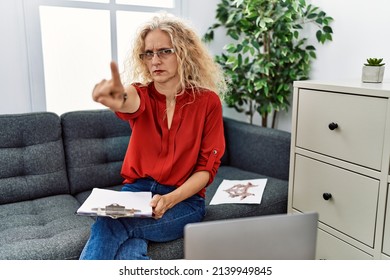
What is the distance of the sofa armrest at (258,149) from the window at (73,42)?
2.80ft

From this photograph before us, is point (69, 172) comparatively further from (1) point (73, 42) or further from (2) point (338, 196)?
(2) point (338, 196)

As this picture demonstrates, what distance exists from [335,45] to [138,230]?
154 cm

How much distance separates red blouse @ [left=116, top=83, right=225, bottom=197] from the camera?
1.48 metres

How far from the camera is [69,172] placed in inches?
79.0

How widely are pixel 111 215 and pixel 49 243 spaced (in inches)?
13.3

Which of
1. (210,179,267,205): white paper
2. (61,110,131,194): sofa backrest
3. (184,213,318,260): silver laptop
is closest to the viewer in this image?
(184,213,318,260): silver laptop

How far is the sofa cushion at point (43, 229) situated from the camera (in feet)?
4.46

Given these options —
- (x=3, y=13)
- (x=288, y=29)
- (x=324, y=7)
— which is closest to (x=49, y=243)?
(x=3, y=13)

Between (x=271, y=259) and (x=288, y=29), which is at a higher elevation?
(x=288, y=29)

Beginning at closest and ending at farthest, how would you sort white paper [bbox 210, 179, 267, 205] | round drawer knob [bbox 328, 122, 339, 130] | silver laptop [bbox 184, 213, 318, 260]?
1. silver laptop [bbox 184, 213, 318, 260]
2. round drawer knob [bbox 328, 122, 339, 130]
3. white paper [bbox 210, 179, 267, 205]

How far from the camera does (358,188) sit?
141 cm

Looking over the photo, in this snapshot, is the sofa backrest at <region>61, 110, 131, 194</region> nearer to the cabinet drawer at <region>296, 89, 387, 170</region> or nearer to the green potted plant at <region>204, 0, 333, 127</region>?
the green potted plant at <region>204, 0, 333, 127</region>

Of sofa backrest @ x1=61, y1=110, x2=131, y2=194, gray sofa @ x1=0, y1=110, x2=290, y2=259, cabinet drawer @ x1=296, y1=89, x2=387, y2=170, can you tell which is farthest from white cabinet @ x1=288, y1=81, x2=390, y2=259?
sofa backrest @ x1=61, y1=110, x2=131, y2=194
